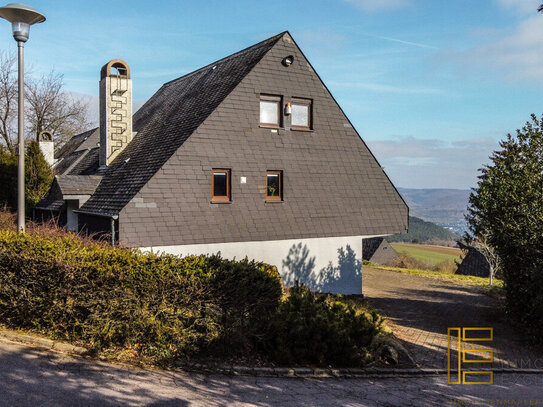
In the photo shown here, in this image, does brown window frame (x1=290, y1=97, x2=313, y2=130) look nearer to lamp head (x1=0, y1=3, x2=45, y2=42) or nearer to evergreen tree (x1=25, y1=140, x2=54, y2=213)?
lamp head (x1=0, y1=3, x2=45, y2=42)

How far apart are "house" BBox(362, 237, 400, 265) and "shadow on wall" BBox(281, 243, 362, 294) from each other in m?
42.7

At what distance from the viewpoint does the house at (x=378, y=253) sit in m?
60.1

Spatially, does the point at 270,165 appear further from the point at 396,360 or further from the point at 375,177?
the point at 396,360

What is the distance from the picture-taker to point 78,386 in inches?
273

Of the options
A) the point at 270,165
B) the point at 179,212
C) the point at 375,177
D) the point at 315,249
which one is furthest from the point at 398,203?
the point at 179,212

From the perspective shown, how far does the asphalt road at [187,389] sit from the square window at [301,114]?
10.4 meters

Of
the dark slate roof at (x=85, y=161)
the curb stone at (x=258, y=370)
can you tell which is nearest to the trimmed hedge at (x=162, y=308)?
the curb stone at (x=258, y=370)

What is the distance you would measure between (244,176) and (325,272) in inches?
191

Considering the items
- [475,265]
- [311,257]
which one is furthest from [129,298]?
[475,265]

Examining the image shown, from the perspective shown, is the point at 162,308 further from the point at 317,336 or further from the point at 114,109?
the point at 114,109

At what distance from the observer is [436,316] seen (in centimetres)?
1516

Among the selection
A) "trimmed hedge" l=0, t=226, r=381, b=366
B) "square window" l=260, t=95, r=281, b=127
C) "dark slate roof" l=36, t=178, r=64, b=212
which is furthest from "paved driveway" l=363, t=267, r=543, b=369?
"dark slate roof" l=36, t=178, r=64, b=212

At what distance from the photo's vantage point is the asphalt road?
6684mm

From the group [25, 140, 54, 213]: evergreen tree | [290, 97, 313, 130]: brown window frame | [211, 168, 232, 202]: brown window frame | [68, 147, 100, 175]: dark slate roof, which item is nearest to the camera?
[211, 168, 232, 202]: brown window frame
